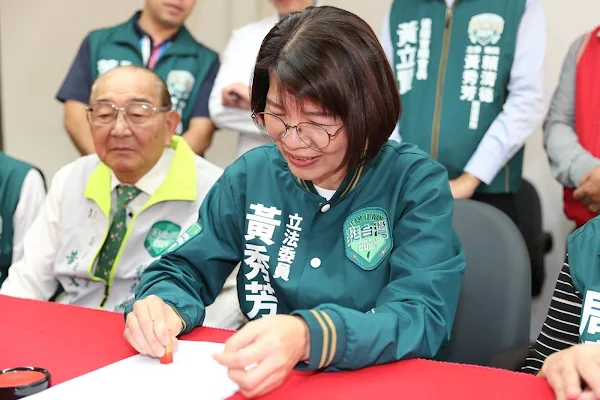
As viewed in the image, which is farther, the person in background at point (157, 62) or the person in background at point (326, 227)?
the person in background at point (157, 62)

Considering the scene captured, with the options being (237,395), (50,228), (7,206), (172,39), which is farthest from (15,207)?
(237,395)

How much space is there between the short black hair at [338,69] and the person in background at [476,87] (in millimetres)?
1171

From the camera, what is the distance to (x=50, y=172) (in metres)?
4.18

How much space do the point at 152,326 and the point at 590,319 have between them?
0.81 metres

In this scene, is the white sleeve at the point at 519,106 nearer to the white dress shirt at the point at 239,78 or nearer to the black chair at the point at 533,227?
the black chair at the point at 533,227

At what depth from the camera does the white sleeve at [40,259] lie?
6.85 feet

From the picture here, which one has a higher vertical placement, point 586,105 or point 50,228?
point 586,105

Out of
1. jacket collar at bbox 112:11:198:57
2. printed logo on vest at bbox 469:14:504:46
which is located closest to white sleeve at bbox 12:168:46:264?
jacket collar at bbox 112:11:198:57

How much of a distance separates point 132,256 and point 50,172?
7.88ft

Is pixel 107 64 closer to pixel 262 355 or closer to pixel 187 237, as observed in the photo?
pixel 187 237

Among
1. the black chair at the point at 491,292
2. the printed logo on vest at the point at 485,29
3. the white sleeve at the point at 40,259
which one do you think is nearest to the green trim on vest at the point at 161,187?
the white sleeve at the point at 40,259

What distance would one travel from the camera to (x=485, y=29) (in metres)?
2.51

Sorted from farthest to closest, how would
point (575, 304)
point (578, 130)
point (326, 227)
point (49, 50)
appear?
point (49, 50)
point (578, 130)
point (326, 227)
point (575, 304)

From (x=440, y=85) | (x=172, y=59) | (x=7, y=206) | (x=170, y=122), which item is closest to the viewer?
(x=170, y=122)
